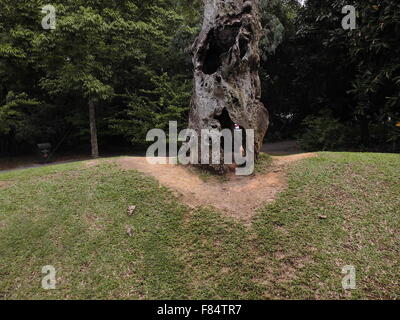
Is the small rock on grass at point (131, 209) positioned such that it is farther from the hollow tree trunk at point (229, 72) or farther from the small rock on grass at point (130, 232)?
the hollow tree trunk at point (229, 72)

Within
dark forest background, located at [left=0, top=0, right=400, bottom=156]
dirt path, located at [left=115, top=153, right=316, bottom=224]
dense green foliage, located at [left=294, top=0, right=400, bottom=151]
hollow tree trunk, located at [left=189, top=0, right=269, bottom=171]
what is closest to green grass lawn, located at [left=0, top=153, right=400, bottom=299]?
dirt path, located at [left=115, top=153, right=316, bottom=224]

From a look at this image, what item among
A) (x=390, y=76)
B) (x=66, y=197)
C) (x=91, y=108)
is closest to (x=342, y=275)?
(x=66, y=197)

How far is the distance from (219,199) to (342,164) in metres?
2.88

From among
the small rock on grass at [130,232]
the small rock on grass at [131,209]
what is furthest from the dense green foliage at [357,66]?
the small rock on grass at [130,232]

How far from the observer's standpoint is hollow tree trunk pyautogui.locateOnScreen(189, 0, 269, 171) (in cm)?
577

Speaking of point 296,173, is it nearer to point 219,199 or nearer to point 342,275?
point 219,199

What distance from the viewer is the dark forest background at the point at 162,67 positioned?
8.70 meters

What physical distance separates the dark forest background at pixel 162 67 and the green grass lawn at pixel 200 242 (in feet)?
17.2

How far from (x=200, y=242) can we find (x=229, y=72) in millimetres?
3749

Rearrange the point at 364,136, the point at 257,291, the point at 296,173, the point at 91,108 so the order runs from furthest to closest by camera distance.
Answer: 1. the point at 91,108
2. the point at 364,136
3. the point at 296,173
4. the point at 257,291

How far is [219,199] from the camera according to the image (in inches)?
189

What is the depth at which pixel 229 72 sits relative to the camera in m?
5.87

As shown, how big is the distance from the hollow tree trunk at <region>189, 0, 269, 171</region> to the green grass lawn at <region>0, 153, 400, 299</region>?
1765mm

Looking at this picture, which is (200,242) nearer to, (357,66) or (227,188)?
(227,188)
